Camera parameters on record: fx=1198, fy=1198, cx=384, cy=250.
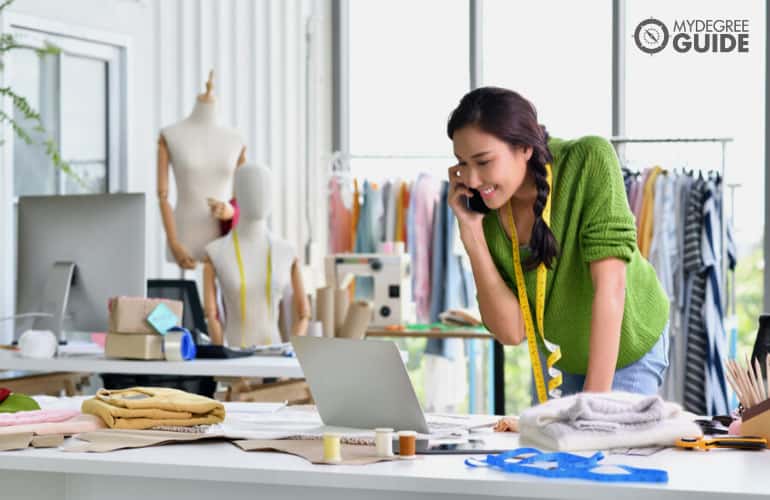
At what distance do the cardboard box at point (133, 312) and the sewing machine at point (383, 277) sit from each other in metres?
2.15

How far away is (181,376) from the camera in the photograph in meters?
4.64

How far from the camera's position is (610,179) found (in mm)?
2654

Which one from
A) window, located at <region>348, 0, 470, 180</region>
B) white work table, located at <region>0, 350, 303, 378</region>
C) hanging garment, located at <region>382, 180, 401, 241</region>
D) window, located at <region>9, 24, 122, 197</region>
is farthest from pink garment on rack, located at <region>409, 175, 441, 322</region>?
white work table, located at <region>0, 350, 303, 378</region>

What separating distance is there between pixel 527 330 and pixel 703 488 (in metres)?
0.98

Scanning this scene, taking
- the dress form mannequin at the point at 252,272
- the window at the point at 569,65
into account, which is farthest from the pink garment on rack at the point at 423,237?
the dress form mannequin at the point at 252,272

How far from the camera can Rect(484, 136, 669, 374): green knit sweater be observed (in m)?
2.65

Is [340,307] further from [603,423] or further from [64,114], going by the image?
[603,423]

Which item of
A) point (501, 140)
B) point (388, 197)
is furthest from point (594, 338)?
point (388, 197)

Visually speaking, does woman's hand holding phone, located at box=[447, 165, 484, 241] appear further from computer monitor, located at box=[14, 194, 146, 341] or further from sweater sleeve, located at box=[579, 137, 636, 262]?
computer monitor, located at box=[14, 194, 146, 341]

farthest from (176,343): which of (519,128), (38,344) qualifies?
(519,128)

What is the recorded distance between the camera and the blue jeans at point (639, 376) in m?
2.77

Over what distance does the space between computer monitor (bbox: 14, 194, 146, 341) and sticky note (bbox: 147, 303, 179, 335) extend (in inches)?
8.6

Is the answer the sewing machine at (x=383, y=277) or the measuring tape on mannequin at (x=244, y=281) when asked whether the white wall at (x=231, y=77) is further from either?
the measuring tape on mannequin at (x=244, y=281)

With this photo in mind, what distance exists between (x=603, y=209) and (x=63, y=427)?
125cm
